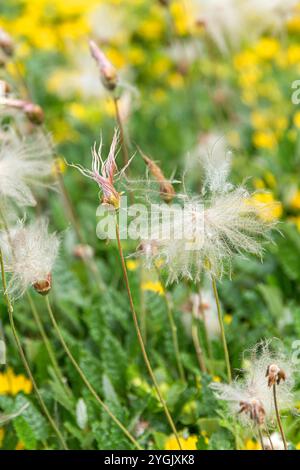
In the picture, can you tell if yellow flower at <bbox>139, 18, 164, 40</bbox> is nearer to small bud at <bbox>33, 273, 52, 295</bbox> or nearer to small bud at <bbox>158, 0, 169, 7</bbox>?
small bud at <bbox>158, 0, 169, 7</bbox>

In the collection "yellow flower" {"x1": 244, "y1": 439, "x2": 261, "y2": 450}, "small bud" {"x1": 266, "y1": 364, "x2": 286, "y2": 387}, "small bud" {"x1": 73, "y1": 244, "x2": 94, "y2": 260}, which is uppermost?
"small bud" {"x1": 73, "y1": 244, "x2": 94, "y2": 260}

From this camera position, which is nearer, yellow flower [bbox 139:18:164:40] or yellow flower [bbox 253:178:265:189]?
yellow flower [bbox 253:178:265:189]

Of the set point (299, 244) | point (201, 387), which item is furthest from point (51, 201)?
point (201, 387)

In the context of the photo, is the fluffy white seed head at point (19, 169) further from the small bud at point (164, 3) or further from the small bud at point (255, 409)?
the small bud at point (164, 3)

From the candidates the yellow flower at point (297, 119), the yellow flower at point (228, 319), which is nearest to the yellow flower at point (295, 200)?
the yellow flower at point (297, 119)

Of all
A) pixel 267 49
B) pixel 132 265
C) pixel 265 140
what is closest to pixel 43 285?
pixel 132 265

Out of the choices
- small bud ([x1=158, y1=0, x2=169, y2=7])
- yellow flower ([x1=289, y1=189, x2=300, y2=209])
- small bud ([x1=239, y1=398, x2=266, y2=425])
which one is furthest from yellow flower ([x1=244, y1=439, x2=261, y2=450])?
small bud ([x1=158, y1=0, x2=169, y2=7])

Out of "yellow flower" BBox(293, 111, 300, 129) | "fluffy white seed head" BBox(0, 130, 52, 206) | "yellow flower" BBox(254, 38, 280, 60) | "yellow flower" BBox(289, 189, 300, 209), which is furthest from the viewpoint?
"yellow flower" BBox(254, 38, 280, 60)
